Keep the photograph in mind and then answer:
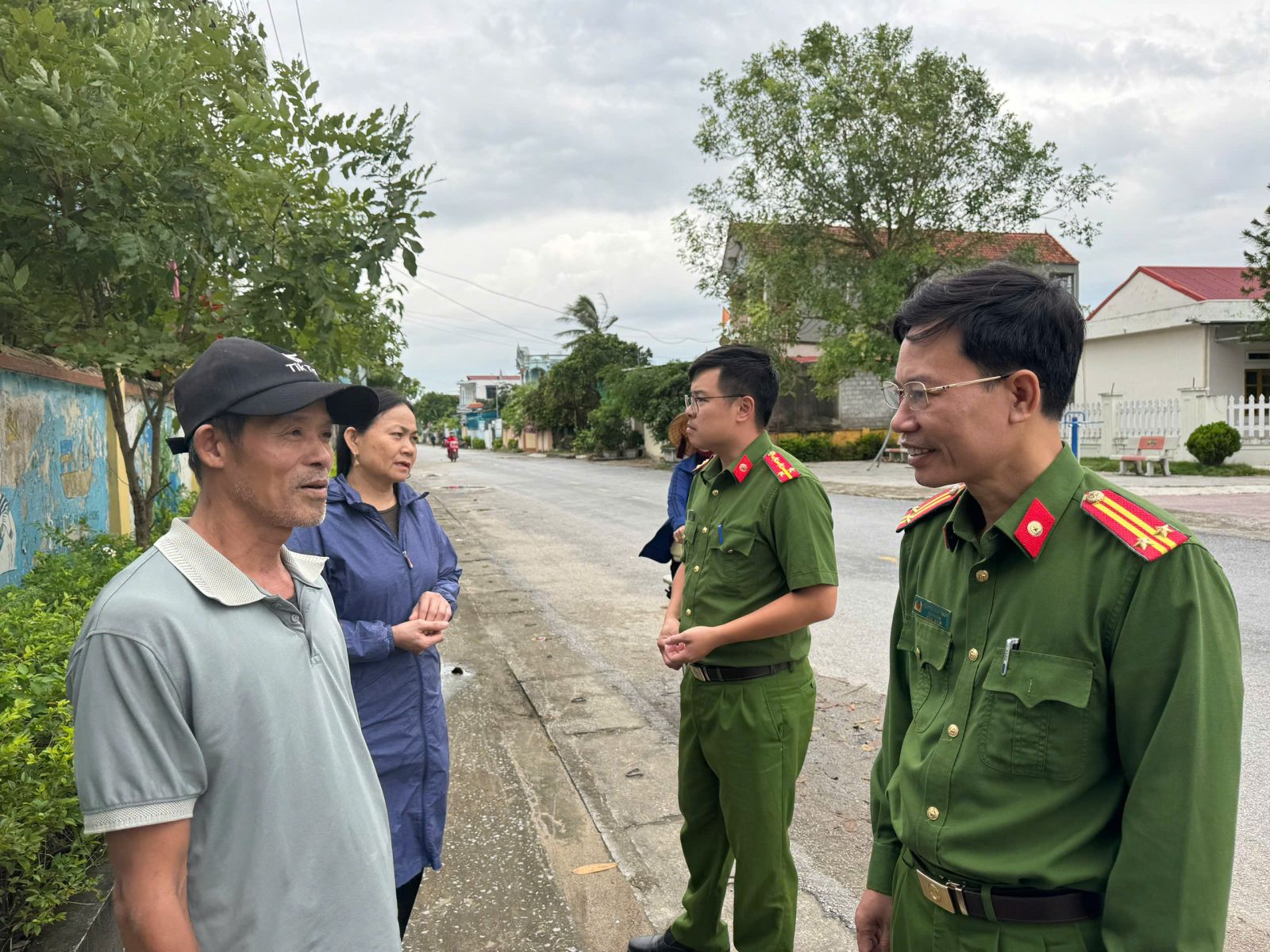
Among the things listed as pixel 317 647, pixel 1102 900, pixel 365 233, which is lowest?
pixel 1102 900

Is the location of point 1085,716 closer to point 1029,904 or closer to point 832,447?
point 1029,904

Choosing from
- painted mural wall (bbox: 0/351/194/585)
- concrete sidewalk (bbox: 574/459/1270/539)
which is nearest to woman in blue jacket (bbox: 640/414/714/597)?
painted mural wall (bbox: 0/351/194/585)

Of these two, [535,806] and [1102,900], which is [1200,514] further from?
[1102,900]

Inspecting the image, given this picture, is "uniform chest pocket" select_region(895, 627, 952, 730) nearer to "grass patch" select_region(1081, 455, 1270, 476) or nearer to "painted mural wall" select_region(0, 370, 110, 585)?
"painted mural wall" select_region(0, 370, 110, 585)

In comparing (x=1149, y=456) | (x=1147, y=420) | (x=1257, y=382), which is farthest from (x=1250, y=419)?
(x=1257, y=382)

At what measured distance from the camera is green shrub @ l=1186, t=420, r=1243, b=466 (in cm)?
1872

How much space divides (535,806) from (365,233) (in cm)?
318

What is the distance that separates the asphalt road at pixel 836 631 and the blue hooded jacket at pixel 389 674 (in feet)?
5.22

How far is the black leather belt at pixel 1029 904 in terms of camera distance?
1.43m

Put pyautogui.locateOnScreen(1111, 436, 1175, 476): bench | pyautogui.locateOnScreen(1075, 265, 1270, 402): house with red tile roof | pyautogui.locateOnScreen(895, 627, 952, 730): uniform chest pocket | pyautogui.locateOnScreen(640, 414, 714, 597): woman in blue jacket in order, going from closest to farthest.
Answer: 1. pyautogui.locateOnScreen(895, 627, 952, 730): uniform chest pocket
2. pyautogui.locateOnScreen(640, 414, 714, 597): woman in blue jacket
3. pyautogui.locateOnScreen(1111, 436, 1175, 476): bench
4. pyautogui.locateOnScreen(1075, 265, 1270, 402): house with red tile roof

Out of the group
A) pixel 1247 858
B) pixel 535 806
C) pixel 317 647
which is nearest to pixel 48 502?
pixel 535 806

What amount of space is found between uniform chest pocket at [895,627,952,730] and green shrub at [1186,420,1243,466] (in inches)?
809

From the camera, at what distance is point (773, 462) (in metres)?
2.82

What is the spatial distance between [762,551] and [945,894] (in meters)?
1.33
